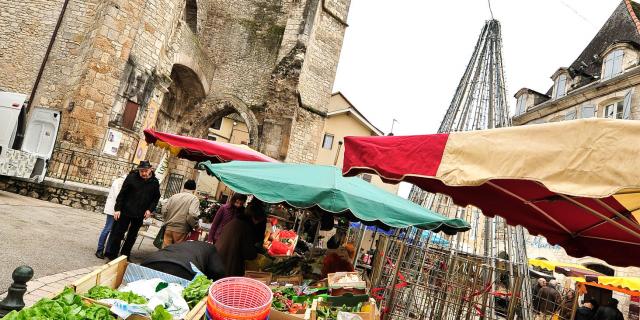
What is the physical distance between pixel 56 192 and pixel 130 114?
10.2 ft

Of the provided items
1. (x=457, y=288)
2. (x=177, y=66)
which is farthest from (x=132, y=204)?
(x=177, y=66)

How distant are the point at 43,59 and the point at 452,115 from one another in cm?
1287

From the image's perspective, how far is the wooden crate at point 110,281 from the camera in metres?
2.38

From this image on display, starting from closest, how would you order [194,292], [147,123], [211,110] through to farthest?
[194,292] → [147,123] → [211,110]

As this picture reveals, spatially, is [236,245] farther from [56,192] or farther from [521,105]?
[521,105]

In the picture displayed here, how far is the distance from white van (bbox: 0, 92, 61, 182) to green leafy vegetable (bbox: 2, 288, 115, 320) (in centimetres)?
933

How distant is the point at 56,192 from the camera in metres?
9.85

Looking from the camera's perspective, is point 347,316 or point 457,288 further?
point 457,288

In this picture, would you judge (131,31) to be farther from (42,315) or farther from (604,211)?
(604,211)

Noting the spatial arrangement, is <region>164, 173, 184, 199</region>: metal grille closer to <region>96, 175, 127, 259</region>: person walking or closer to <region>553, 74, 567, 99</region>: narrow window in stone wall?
<region>96, 175, 127, 259</region>: person walking

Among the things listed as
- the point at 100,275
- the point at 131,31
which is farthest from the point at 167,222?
the point at 131,31

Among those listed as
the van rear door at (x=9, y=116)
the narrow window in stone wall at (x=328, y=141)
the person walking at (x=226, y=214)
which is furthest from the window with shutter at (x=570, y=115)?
the van rear door at (x=9, y=116)

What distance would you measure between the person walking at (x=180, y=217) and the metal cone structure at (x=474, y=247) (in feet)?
11.0

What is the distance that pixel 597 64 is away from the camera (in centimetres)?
1914
